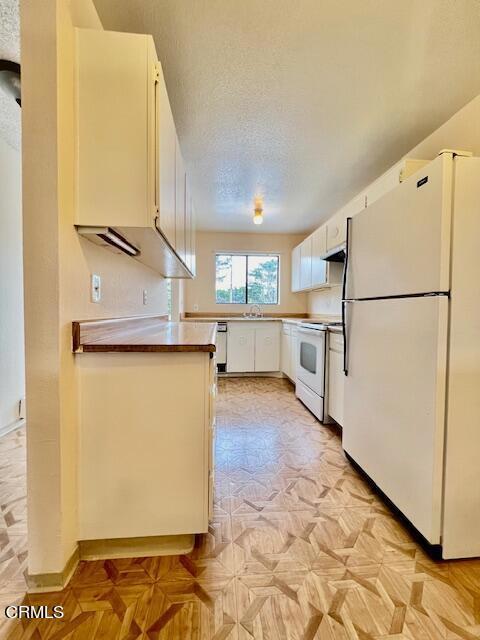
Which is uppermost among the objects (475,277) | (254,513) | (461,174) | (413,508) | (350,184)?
(350,184)

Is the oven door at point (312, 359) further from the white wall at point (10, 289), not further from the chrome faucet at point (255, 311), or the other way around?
the white wall at point (10, 289)

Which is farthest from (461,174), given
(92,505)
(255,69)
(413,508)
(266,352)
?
(266,352)

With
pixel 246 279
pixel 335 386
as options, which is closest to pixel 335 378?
pixel 335 386

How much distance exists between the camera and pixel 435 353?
47.8 inches

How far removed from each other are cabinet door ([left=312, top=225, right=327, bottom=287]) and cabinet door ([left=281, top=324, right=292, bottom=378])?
0.80 meters

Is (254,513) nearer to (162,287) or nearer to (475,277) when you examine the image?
(475,277)

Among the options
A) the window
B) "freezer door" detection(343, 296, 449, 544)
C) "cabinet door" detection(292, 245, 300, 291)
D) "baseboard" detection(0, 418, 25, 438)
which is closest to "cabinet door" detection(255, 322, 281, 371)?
"cabinet door" detection(292, 245, 300, 291)

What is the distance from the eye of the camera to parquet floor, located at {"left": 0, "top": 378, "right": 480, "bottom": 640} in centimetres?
96

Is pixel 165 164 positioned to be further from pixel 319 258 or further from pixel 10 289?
pixel 319 258

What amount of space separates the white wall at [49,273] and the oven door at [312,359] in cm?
212

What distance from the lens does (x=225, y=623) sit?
0.98 meters

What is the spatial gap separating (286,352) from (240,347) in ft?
2.31

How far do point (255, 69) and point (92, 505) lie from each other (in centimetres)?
230

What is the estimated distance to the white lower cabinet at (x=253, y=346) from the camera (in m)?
4.54
